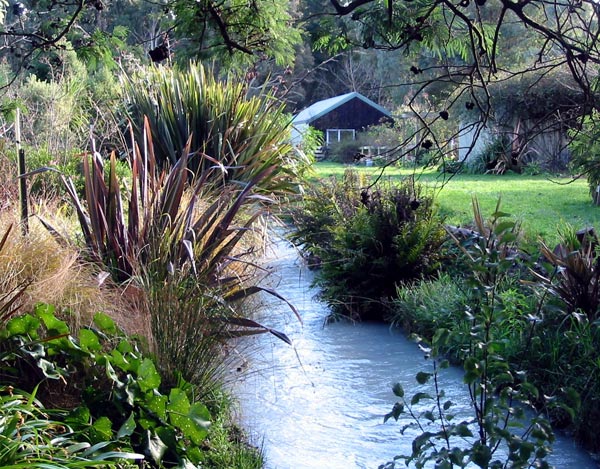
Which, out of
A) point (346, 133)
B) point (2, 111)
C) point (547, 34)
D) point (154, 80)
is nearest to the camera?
point (547, 34)

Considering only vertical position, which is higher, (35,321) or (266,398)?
(35,321)

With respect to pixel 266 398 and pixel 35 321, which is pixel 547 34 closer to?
pixel 35 321

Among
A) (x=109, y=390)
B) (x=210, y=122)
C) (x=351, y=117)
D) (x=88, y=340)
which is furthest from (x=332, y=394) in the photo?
(x=351, y=117)

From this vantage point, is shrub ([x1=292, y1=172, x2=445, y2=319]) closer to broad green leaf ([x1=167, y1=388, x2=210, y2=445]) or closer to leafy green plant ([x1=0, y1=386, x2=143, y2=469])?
broad green leaf ([x1=167, y1=388, x2=210, y2=445])

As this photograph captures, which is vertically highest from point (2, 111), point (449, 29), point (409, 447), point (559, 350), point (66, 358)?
point (449, 29)

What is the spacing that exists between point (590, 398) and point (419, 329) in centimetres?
249

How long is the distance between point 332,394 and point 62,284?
2.47 meters

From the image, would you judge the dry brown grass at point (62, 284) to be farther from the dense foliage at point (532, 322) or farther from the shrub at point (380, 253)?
the shrub at point (380, 253)

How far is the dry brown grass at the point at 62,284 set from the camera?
4211 mm

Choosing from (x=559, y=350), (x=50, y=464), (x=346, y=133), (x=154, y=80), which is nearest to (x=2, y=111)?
(x=50, y=464)

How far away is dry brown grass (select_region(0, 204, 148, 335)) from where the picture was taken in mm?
4211

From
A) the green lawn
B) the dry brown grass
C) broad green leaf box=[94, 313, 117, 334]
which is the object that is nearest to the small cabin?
the green lawn

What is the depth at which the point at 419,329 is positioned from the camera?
23.9 ft

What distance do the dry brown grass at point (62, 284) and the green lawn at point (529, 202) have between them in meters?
5.02
